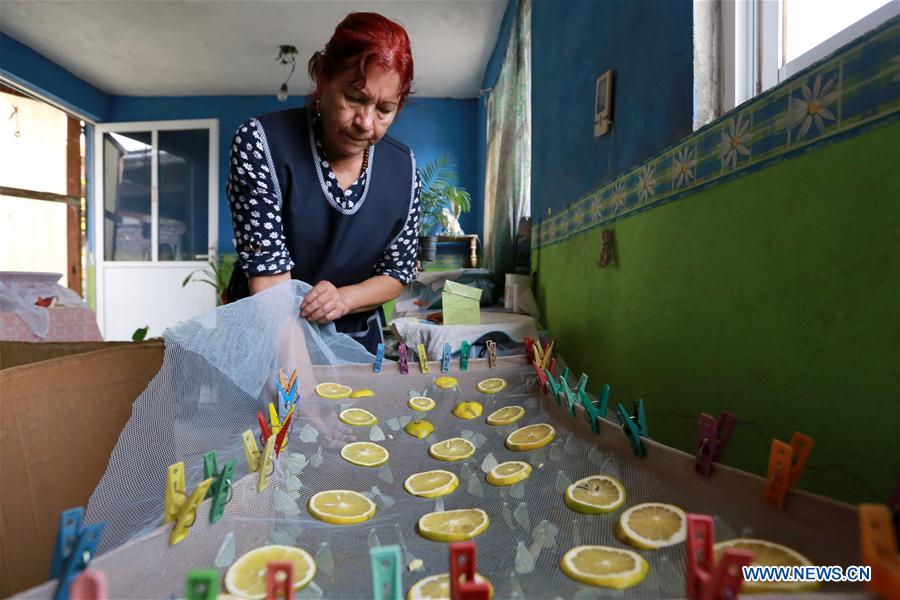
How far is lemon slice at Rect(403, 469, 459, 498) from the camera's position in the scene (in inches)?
29.2

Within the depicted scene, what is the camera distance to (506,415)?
1012mm

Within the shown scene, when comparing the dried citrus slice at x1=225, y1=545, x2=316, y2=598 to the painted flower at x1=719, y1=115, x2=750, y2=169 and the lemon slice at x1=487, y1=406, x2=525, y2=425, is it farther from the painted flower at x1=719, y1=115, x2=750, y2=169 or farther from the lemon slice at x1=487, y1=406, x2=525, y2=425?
the painted flower at x1=719, y1=115, x2=750, y2=169

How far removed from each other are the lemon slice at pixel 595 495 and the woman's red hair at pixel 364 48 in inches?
34.4

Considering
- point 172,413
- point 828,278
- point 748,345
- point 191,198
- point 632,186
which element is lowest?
point 172,413

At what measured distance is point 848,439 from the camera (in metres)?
0.64

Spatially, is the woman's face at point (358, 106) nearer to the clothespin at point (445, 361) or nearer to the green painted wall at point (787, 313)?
the clothespin at point (445, 361)

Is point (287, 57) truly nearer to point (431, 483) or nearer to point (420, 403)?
point (420, 403)

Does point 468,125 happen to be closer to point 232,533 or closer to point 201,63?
point 201,63

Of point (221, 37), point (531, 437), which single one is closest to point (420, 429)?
point (531, 437)

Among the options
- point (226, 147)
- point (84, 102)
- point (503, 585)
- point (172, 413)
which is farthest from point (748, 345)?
point (84, 102)

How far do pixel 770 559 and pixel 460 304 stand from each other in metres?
1.32

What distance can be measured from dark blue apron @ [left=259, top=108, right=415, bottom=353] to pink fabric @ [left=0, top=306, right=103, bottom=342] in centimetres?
108

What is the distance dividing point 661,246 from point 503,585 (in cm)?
84

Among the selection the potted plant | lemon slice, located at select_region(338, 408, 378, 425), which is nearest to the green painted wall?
lemon slice, located at select_region(338, 408, 378, 425)
